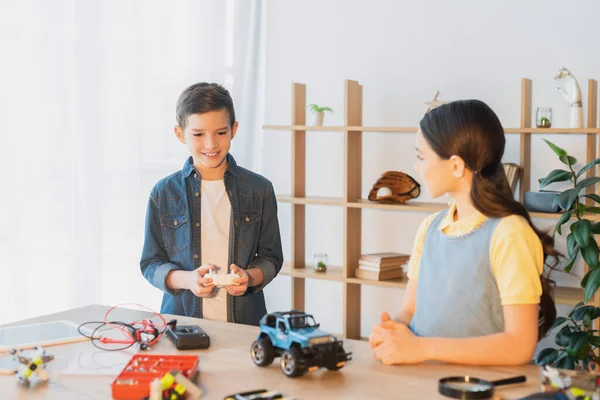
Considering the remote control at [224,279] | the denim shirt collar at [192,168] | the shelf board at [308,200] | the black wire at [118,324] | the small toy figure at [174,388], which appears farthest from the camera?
the shelf board at [308,200]

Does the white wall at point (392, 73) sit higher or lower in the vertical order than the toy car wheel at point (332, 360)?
higher

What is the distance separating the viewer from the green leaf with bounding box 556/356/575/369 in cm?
320

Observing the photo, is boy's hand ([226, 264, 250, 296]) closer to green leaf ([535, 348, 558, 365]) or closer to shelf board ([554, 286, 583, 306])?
green leaf ([535, 348, 558, 365])

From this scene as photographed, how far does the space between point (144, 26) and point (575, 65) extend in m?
2.31

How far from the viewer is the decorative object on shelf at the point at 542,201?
11.4 feet

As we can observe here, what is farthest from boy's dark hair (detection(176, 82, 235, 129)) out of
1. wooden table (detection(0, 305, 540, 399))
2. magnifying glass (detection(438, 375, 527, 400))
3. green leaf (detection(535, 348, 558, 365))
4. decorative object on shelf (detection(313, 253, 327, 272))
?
green leaf (detection(535, 348, 558, 365))

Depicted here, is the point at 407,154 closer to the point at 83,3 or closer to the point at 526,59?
the point at 526,59

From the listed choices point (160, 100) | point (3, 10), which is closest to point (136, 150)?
point (160, 100)

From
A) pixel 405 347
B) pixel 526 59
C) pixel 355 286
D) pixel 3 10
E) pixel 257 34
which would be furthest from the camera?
pixel 257 34

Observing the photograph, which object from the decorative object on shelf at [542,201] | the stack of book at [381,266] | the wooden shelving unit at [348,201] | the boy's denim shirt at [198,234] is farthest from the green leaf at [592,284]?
the boy's denim shirt at [198,234]

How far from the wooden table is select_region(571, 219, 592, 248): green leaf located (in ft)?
5.49

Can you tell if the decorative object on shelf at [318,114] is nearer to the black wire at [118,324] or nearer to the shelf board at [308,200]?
the shelf board at [308,200]

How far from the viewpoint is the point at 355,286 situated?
4.15m

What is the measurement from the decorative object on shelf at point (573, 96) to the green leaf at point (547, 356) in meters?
1.08
